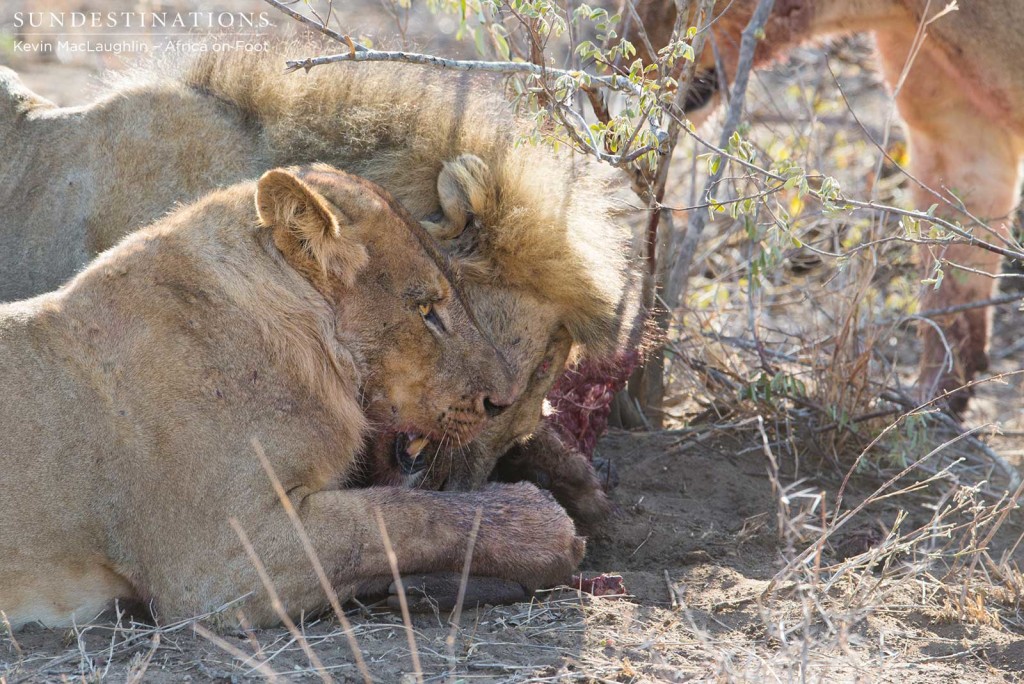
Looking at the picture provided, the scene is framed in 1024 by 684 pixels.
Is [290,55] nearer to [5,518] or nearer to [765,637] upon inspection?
[5,518]

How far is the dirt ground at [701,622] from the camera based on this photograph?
2.71 meters

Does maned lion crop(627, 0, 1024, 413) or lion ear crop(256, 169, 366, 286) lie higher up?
maned lion crop(627, 0, 1024, 413)

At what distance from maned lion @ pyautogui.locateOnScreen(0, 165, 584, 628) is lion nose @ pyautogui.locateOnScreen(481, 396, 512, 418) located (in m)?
0.12

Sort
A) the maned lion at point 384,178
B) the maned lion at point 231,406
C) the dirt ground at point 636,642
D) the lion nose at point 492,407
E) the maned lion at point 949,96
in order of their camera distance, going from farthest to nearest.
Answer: the maned lion at point 949,96
the maned lion at point 384,178
the lion nose at point 492,407
the maned lion at point 231,406
the dirt ground at point 636,642

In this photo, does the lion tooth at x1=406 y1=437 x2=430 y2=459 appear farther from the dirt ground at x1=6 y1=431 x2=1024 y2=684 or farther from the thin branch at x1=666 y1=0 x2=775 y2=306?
the thin branch at x1=666 y1=0 x2=775 y2=306

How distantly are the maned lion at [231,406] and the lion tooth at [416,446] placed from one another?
151mm

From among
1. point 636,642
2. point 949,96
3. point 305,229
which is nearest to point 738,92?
point 949,96

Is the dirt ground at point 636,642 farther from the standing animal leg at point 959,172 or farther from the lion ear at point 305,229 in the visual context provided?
the standing animal leg at point 959,172

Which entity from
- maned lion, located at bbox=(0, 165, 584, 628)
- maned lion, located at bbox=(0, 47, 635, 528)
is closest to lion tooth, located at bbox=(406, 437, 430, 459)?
maned lion, located at bbox=(0, 47, 635, 528)

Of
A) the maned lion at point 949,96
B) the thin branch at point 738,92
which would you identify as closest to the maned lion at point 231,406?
the thin branch at point 738,92

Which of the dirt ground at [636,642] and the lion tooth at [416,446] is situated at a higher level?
the lion tooth at [416,446]

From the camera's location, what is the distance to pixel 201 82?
4004 millimetres

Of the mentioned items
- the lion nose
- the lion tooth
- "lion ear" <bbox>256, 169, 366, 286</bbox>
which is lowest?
the lion tooth

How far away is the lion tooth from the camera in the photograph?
3377mm
